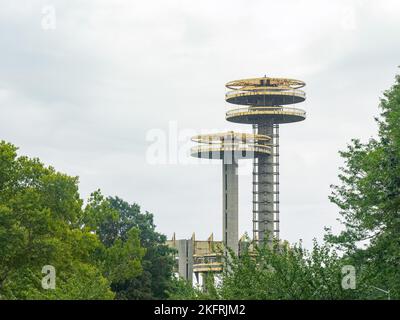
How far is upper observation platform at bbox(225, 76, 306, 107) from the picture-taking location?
419 ft

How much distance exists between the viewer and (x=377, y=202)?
52188mm

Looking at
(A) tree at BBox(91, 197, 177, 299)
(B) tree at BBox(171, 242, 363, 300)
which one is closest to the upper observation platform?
(A) tree at BBox(91, 197, 177, 299)

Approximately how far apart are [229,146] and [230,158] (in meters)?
2.07

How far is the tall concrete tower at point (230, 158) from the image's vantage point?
404 feet

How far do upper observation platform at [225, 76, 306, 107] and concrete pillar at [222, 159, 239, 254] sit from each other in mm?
9895

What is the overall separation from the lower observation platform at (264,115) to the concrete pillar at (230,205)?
8027 mm

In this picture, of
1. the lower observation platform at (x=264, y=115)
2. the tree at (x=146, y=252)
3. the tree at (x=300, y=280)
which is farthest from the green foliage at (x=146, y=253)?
the tree at (x=300, y=280)

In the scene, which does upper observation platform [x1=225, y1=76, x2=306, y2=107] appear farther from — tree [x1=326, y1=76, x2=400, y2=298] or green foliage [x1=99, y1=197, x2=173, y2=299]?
tree [x1=326, y1=76, x2=400, y2=298]

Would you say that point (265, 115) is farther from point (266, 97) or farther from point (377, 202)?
point (377, 202)

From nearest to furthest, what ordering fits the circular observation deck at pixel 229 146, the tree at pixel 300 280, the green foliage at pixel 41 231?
the tree at pixel 300 280
the green foliage at pixel 41 231
the circular observation deck at pixel 229 146

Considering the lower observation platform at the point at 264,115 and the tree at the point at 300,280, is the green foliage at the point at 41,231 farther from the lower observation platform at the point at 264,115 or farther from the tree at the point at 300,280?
the lower observation platform at the point at 264,115

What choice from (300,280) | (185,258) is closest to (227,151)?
(185,258)

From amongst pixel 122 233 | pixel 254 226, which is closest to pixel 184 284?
pixel 122 233
